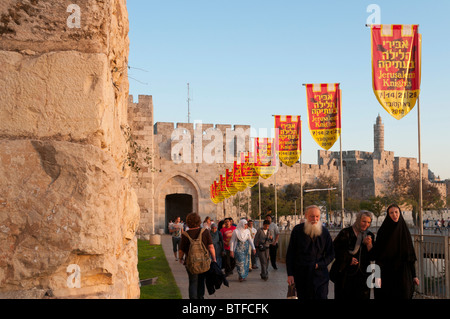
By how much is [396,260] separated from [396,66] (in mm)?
4220

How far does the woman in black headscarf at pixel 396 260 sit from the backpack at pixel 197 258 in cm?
183

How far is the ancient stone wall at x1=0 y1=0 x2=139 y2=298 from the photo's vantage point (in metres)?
1.55

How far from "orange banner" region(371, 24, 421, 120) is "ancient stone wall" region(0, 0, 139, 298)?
7.13m

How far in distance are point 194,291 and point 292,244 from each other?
1.59 m

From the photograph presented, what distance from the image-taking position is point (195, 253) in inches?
223

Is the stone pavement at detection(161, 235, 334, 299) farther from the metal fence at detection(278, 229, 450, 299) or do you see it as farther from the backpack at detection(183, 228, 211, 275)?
the backpack at detection(183, 228, 211, 275)

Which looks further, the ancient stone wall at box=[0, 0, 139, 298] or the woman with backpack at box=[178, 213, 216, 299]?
the woman with backpack at box=[178, 213, 216, 299]

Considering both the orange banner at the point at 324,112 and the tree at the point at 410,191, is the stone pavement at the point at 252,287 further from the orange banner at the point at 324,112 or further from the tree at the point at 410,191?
the tree at the point at 410,191

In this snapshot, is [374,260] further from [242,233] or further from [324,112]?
[324,112]

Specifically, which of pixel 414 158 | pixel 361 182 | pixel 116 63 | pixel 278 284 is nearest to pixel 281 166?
pixel 361 182

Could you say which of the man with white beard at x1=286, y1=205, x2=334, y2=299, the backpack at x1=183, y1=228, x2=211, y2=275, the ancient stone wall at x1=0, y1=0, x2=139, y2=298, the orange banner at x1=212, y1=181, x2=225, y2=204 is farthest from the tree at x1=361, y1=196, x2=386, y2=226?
the ancient stone wall at x1=0, y1=0, x2=139, y2=298

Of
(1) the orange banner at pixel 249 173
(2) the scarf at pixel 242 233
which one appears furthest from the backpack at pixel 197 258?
(1) the orange banner at pixel 249 173

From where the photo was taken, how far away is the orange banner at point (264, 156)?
21672 millimetres

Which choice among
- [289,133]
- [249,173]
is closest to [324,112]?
[289,133]
